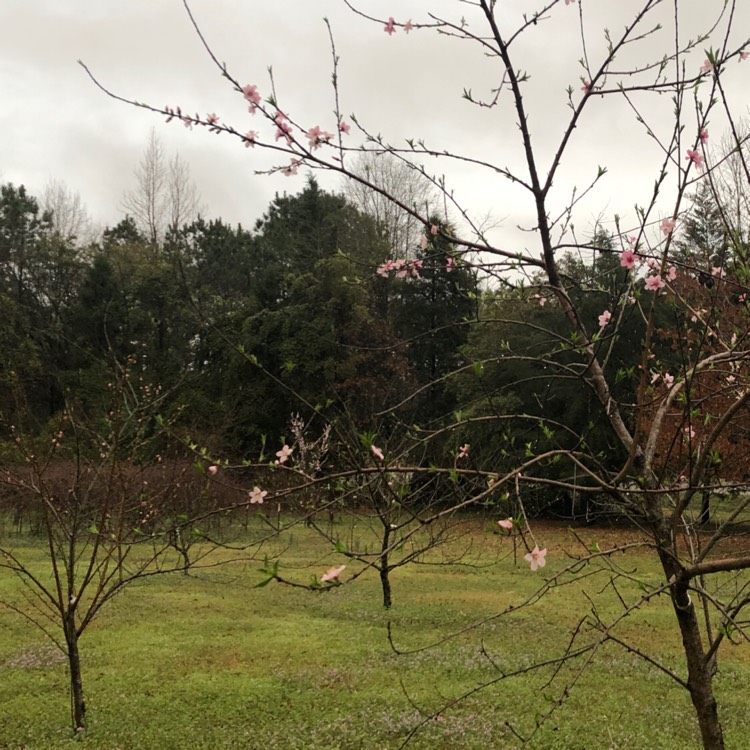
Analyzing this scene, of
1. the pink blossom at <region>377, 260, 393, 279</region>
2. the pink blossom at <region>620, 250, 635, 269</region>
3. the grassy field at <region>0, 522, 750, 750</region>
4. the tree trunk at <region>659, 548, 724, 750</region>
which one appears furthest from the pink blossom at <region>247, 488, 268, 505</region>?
the grassy field at <region>0, 522, 750, 750</region>

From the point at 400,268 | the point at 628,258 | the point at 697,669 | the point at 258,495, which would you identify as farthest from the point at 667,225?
the point at 258,495

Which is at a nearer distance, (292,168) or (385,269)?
(292,168)

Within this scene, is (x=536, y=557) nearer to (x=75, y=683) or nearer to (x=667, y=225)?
(x=667, y=225)

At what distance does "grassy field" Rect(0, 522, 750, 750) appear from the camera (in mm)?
5484

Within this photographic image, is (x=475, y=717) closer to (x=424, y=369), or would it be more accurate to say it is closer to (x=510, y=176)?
(x=510, y=176)

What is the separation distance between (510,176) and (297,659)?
6638 mm

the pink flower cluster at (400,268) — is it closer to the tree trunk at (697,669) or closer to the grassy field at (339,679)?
the tree trunk at (697,669)

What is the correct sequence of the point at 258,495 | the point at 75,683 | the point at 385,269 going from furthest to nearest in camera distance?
the point at 75,683
the point at 385,269
the point at 258,495

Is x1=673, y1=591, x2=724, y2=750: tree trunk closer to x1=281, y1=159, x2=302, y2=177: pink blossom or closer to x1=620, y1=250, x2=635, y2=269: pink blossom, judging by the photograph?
x1=620, y1=250, x2=635, y2=269: pink blossom

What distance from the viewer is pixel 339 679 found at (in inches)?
271

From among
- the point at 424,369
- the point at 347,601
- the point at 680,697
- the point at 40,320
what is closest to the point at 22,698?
the point at 347,601

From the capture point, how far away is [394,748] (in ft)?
17.0

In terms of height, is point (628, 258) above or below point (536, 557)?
above

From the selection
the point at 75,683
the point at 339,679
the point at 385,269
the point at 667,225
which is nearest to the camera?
the point at 667,225
